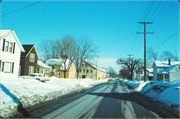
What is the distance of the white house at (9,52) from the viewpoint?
75.9 feet

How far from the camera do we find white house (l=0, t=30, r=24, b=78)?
23.1m

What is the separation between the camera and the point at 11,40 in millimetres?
24609

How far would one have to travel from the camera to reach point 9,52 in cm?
2439

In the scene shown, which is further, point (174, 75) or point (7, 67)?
point (174, 75)

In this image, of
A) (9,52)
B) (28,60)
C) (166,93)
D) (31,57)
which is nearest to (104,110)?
(166,93)

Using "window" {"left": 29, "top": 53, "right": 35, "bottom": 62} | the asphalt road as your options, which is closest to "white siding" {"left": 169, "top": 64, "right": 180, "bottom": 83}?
"window" {"left": 29, "top": 53, "right": 35, "bottom": 62}

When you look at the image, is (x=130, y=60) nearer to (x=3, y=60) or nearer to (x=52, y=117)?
(x=3, y=60)

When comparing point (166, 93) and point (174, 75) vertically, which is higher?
point (174, 75)

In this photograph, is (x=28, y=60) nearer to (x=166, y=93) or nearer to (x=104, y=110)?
(x=166, y=93)

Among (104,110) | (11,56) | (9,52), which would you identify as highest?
(9,52)

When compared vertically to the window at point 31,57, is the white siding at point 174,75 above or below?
below

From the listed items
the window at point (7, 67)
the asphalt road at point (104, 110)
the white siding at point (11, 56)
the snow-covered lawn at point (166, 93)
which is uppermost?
the white siding at point (11, 56)

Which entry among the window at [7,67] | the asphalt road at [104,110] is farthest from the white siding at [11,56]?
the asphalt road at [104,110]

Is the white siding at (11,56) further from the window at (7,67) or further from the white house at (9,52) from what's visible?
the window at (7,67)
